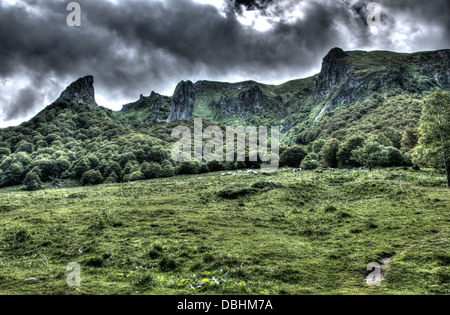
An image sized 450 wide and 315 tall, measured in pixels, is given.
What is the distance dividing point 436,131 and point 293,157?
71116 millimetres

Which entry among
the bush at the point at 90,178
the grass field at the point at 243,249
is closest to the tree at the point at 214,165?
the bush at the point at 90,178

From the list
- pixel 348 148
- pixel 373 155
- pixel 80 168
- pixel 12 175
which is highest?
pixel 348 148

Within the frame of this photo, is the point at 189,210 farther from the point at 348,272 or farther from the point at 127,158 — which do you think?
the point at 127,158

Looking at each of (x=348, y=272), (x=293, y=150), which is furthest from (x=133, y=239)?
(x=293, y=150)

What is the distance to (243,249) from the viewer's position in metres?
15.3

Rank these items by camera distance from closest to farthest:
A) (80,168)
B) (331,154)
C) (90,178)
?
1. (90,178)
2. (331,154)
3. (80,168)

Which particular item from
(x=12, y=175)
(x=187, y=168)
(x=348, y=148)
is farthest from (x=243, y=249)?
(x=12, y=175)

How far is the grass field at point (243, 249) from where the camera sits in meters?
10.1

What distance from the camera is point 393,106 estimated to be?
A: 154 m

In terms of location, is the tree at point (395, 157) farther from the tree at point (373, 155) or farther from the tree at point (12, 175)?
the tree at point (12, 175)

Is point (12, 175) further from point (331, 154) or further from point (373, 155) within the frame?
point (373, 155)

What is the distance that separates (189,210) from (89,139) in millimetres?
151832

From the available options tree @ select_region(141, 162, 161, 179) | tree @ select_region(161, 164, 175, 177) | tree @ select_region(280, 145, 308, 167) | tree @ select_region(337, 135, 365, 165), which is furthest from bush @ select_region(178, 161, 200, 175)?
tree @ select_region(337, 135, 365, 165)

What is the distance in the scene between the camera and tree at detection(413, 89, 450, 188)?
32.0 meters
